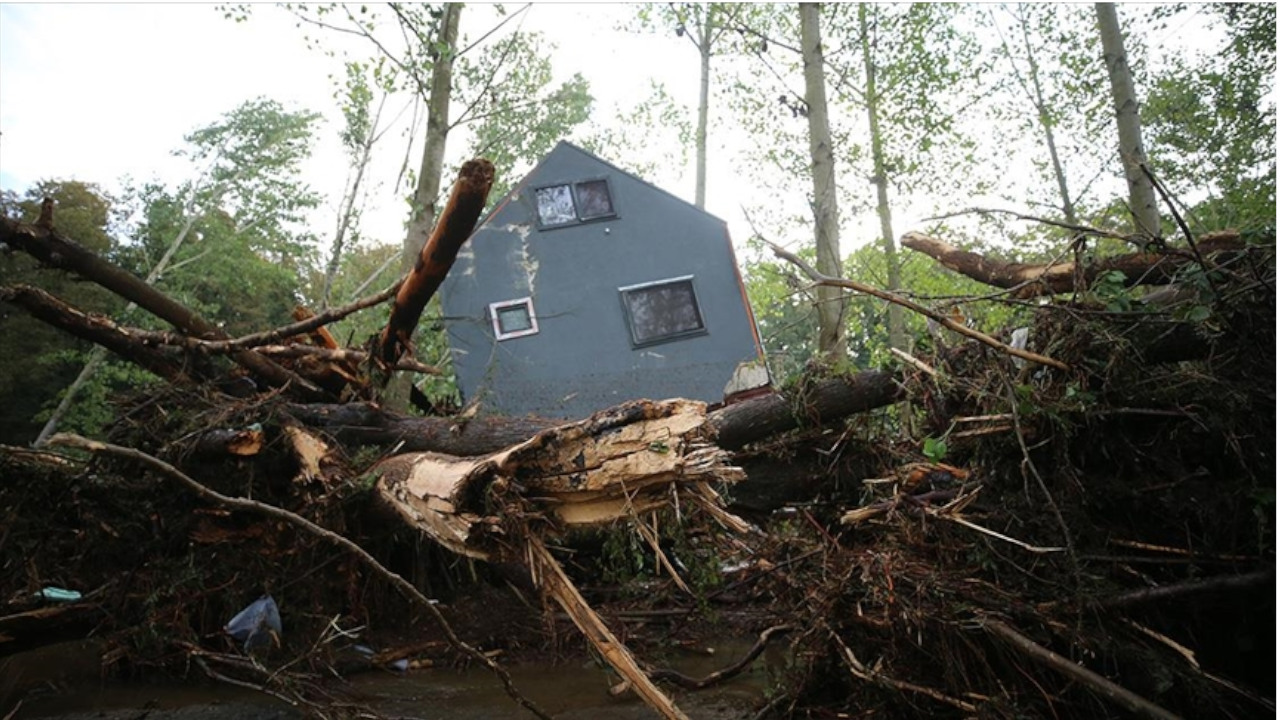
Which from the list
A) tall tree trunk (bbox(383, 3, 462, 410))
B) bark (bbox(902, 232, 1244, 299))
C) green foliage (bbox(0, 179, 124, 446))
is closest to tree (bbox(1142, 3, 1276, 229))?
bark (bbox(902, 232, 1244, 299))

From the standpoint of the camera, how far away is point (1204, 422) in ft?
9.54

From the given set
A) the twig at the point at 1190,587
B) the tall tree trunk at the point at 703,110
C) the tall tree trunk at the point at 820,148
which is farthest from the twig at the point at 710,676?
the tall tree trunk at the point at 703,110

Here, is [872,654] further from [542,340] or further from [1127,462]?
[542,340]

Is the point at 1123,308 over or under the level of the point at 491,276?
under

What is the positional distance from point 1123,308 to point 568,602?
2721 mm

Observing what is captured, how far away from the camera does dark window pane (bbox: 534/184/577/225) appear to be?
12672 mm

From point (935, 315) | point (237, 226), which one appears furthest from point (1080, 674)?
point (237, 226)

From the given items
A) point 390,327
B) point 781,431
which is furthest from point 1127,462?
point 390,327

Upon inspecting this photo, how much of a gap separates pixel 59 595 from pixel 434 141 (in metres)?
5.66

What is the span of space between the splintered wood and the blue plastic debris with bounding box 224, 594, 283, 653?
9.20ft

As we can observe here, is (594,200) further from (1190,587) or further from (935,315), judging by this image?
(1190,587)

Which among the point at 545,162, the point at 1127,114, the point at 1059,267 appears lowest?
the point at 1059,267

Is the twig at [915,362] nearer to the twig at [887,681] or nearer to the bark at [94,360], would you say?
the twig at [887,681]

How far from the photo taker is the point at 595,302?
40.4 feet
